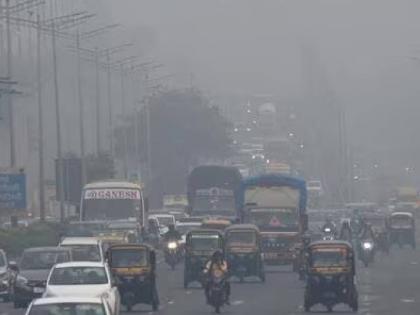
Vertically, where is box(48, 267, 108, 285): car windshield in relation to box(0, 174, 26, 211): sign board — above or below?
below

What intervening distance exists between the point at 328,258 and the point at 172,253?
71.5 feet

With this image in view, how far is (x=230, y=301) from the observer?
49312 mm

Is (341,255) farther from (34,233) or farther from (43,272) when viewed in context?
(34,233)

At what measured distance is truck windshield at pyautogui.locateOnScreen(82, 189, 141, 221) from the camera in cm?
7331

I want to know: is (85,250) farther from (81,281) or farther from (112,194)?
(112,194)

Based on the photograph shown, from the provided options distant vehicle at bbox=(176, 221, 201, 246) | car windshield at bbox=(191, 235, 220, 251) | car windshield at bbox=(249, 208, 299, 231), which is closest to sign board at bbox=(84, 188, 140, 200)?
distant vehicle at bbox=(176, 221, 201, 246)

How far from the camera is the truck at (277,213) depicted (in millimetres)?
66188

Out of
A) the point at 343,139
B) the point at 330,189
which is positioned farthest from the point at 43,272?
the point at 343,139

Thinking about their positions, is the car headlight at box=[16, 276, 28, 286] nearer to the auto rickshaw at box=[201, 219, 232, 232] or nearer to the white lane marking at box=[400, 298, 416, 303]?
the white lane marking at box=[400, 298, 416, 303]

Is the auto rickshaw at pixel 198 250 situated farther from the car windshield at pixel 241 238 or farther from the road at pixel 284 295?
the car windshield at pixel 241 238

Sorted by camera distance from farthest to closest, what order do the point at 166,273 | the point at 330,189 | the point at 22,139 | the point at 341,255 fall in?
1. the point at 330,189
2. the point at 22,139
3. the point at 166,273
4. the point at 341,255

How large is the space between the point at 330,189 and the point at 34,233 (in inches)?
4350

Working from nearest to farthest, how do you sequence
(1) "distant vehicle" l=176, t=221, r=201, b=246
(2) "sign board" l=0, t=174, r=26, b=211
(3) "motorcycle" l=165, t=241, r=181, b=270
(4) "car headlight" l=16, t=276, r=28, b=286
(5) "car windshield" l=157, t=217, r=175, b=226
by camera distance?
(4) "car headlight" l=16, t=276, r=28, b=286, (3) "motorcycle" l=165, t=241, r=181, b=270, (2) "sign board" l=0, t=174, r=26, b=211, (1) "distant vehicle" l=176, t=221, r=201, b=246, (5) "car windshield" l=157, t=217, r=175, b=226

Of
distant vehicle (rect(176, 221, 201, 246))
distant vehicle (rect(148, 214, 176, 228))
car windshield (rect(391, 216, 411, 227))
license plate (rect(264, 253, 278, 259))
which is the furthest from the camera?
car windshield (rect(391, 216, 411, 227))
